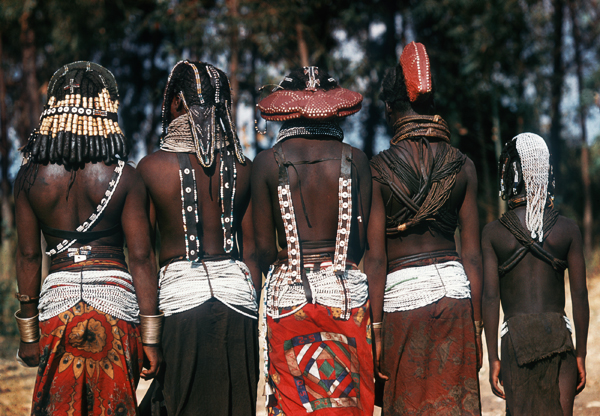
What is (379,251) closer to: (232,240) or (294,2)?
(232,240)

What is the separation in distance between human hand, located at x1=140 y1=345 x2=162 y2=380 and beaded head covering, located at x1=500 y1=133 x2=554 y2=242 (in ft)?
6.77

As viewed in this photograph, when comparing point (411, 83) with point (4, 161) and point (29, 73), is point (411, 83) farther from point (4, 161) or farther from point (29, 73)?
point (4, 161)

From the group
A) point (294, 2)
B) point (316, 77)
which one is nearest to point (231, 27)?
point (294, 2)

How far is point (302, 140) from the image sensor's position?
10.2ft

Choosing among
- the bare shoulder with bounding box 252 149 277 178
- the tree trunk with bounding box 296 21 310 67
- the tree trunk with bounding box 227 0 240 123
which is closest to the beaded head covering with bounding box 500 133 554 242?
the bare shoulder with bounding box 252 149 277 178

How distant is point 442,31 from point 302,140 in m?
11.7

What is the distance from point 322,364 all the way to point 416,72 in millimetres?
1601

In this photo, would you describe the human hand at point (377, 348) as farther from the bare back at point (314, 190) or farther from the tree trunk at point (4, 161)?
the tree trunk at point (4, 161)

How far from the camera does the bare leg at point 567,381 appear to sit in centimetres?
312

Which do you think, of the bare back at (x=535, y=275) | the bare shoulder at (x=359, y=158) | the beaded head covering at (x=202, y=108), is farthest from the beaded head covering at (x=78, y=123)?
the bare back at (x=535, y=275)

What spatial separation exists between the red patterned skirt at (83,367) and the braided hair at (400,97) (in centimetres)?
189

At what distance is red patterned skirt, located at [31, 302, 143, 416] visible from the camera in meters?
2.86

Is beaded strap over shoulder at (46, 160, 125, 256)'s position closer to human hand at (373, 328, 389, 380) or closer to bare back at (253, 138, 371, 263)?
bare back at (253, 138, 371, 263)

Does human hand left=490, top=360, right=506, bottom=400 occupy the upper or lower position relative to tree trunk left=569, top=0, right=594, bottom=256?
lower
